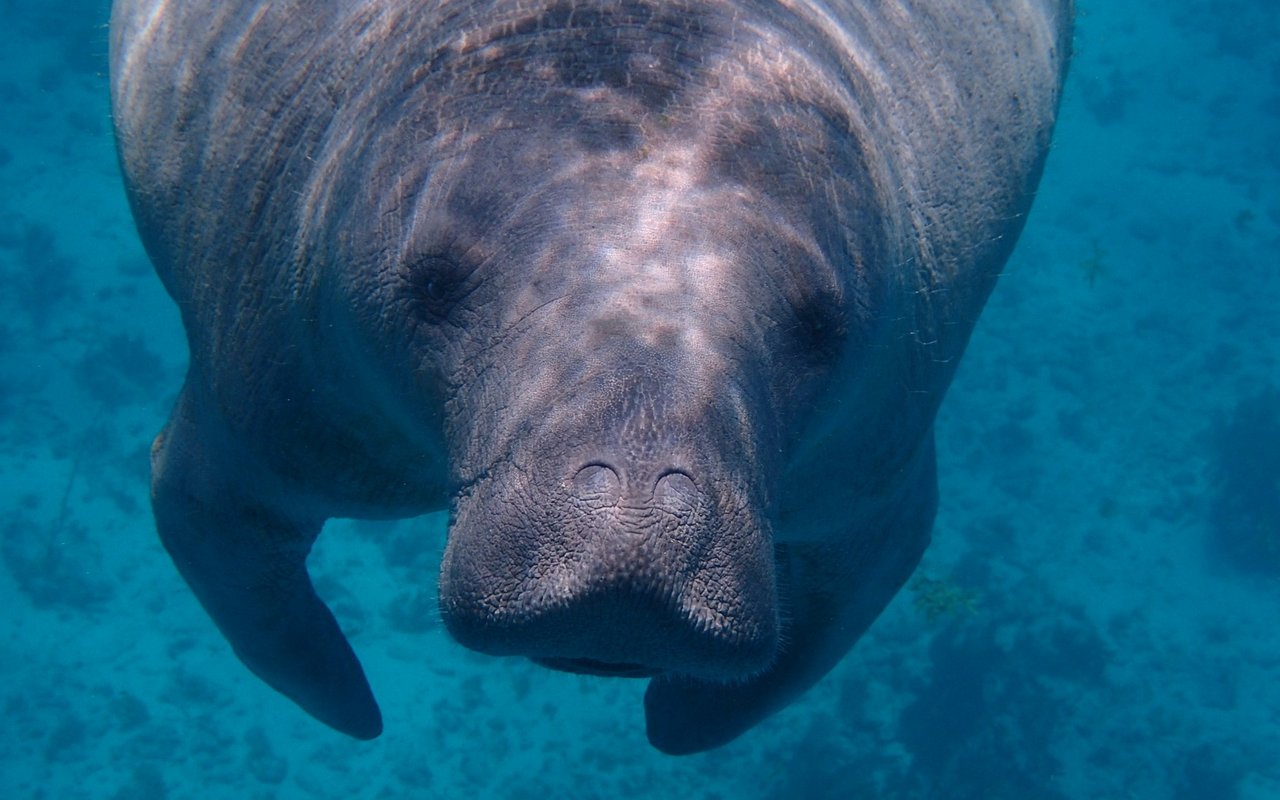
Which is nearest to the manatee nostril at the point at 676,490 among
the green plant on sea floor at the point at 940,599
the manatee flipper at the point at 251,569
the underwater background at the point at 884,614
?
the manatee flipper at the point at 251,569

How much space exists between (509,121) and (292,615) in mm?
3625

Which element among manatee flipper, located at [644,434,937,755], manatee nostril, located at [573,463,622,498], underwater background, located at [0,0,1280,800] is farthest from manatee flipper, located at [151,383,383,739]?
underwater background, located at [0,0,1280,800]

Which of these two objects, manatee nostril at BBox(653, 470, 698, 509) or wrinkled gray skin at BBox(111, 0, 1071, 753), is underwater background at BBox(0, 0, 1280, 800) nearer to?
wrinkled gray skin at BBox(111, 0, 1071, 753)

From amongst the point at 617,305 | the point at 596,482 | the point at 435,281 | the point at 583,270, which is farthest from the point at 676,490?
the point at 435,281

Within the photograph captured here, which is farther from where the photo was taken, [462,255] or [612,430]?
[462,255]

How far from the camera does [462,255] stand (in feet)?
7.30

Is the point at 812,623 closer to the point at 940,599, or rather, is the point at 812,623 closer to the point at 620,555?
the point at 620,555

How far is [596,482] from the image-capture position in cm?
182

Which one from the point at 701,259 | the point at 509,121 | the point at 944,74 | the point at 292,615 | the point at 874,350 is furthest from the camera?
the point at 292,615

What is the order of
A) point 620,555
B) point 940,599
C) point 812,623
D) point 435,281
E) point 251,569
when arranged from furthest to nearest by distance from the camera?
point 940,599 < point 812,623 < point 251,569 < point 435,281 < point 620,555

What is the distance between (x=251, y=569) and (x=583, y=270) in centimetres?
328

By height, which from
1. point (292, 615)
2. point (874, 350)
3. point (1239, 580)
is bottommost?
point (1239, 580)

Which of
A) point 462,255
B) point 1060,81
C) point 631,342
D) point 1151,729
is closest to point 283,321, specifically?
point 462,255

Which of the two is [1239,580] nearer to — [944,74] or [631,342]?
[944,74]
